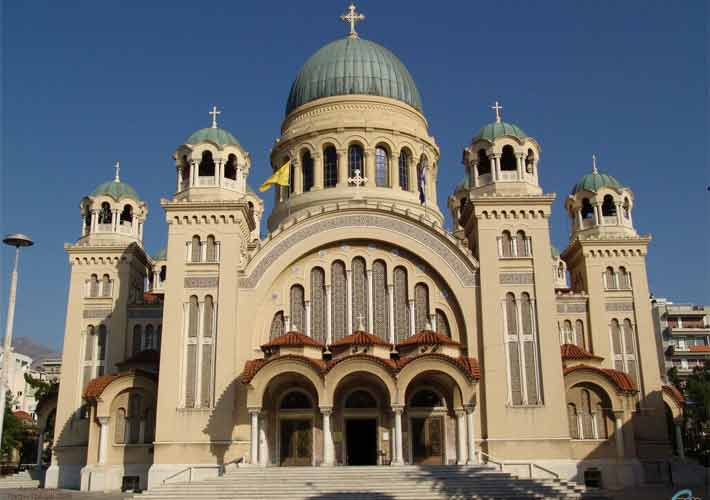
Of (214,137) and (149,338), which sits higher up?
(214,137)

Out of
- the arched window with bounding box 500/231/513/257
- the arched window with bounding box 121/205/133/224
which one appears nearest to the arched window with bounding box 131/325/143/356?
the arched window with bounding box 121/205/133/224

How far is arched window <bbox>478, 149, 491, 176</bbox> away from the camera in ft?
124

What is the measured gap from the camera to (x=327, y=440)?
101 feet

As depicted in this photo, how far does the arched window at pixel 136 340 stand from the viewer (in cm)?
3900

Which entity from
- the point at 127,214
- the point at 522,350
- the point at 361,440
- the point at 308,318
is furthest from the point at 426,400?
the point at 127,214

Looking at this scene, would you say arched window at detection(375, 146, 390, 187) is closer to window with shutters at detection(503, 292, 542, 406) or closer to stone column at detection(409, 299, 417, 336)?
stone column at detection(409, 299, 417, 336)

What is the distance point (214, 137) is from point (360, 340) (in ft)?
41.7

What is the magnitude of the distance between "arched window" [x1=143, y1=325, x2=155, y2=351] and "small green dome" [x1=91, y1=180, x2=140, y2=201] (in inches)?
284

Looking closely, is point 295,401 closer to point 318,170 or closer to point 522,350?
point 522,350

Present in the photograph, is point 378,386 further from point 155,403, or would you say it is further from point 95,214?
point 95,214

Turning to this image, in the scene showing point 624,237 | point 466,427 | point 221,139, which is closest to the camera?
point 466,427

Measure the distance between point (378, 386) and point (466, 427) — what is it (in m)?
4.27

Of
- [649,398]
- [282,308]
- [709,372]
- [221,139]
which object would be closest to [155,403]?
[282,308]

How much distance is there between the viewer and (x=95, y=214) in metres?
40.6
